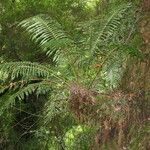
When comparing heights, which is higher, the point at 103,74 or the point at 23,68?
the point at 23,68

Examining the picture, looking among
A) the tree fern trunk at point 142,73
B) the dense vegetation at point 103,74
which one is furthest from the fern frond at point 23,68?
the tree fern trunk at point 142,73

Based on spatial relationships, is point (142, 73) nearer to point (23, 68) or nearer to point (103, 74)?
point (103, 74)

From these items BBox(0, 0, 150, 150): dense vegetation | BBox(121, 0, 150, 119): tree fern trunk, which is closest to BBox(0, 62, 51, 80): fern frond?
BBox(0, 0, 150, 150): dense vegetation

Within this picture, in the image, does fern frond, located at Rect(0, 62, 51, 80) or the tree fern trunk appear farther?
fern frond, located at Rect(0, 62, 51, 80)

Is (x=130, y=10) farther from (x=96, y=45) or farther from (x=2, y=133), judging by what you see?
(x=2, y=133)

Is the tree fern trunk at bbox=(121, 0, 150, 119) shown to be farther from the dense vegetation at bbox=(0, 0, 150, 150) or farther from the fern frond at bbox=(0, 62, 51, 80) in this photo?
the fern frond at bbox=(0, 62, 51, 80)

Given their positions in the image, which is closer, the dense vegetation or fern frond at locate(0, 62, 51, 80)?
the dense vegetation

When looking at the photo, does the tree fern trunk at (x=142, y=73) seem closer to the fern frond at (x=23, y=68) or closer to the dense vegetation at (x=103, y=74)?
the dense vegetation at (x=103, y=74)

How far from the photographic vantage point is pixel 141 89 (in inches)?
157

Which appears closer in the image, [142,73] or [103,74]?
[142,73]

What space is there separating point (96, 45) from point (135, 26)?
1.52 feet

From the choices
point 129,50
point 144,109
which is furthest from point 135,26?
point 144,109

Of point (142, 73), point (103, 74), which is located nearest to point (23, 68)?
point (103, 74)

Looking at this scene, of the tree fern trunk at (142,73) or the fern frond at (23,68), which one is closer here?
the tree fern trunk at (142,73)
